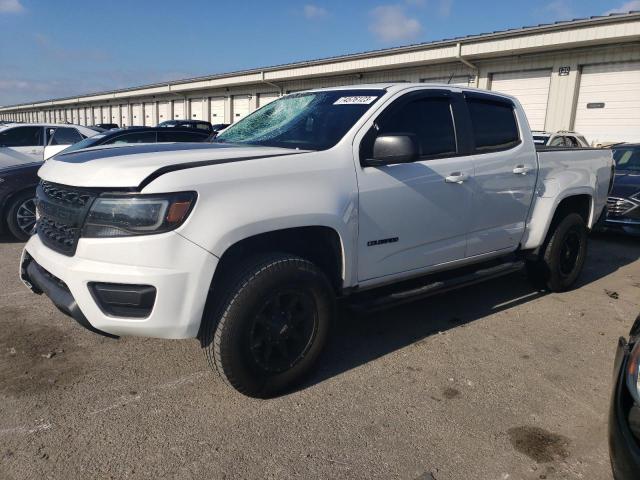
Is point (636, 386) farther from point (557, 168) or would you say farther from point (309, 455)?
point (557, 168)

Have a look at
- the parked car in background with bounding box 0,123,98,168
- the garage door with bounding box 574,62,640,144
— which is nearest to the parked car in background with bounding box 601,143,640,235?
the garage door with bounding box 574,62,640,144

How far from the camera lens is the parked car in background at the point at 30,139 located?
9.20 meters

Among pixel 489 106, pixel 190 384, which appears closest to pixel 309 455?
pixel 190 384

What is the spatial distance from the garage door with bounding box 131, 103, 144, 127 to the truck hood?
4493 centimetres

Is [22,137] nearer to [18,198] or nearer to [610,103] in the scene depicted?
[18,198]

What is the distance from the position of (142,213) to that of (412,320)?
8.74 feet

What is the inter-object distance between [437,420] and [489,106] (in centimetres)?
279

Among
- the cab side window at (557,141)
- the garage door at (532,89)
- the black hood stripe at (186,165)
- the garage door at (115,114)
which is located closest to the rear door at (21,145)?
the black hood stripe at (186,165)

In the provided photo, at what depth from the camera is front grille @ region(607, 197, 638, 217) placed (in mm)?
7602

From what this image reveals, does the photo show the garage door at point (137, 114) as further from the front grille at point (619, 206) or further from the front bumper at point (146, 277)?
the front bumper at point (146, 277)

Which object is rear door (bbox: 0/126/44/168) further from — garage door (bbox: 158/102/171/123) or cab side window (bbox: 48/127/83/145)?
garage door (bbox: 158/102/171/123)

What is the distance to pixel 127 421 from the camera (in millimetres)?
2768

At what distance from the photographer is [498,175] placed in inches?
164

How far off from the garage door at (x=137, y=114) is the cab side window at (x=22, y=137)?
37197mm
